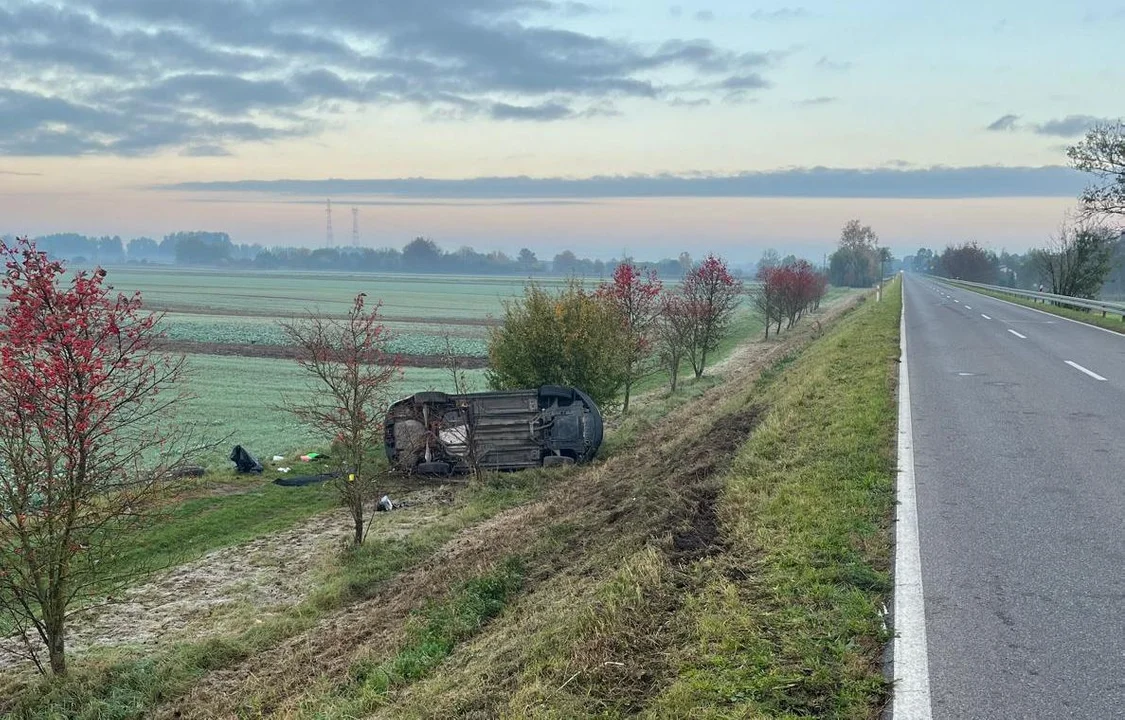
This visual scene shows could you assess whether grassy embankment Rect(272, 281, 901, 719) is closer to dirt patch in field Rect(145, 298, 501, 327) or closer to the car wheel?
the car wheel

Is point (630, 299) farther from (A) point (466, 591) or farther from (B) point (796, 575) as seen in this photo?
(B) point (796, 575)

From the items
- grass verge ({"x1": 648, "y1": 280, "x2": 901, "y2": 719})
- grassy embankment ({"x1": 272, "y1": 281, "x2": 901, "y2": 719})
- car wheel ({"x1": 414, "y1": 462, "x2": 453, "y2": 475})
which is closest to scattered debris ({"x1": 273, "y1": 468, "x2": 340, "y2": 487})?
car wheel ({"x1": 414, "y1": 462, "x2": 453, "y2": 475})

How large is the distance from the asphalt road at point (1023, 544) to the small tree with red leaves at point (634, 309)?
1417 cm

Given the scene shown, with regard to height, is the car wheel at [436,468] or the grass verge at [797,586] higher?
the grass verge at [797,586]

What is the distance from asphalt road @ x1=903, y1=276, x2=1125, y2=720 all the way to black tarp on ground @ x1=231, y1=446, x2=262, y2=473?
15330 millimetres

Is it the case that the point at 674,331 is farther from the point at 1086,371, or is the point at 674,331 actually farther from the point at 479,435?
the point at 1086,371

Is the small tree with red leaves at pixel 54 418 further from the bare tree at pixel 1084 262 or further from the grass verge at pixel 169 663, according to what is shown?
the bare tree at pixel 1084 262

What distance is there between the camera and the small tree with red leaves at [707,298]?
31.2 meters

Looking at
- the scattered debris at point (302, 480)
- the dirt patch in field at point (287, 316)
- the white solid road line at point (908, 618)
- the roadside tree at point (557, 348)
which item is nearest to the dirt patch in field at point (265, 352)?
the roadside tree at point (557, 348)

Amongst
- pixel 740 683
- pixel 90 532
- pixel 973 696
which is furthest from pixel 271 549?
pixel 973 696

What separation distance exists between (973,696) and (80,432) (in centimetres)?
939

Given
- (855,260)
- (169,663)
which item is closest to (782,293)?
(169,663)

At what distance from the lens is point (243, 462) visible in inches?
755

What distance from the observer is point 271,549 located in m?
13.6
